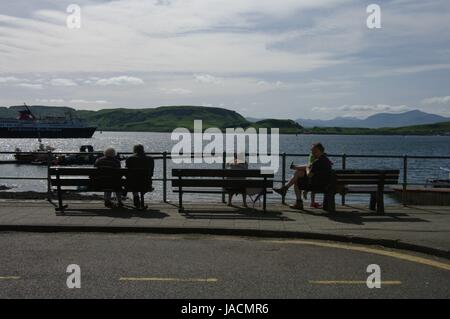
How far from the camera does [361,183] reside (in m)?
11.6

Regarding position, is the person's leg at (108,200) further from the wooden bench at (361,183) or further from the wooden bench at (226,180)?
the wooden bench at (361,183)

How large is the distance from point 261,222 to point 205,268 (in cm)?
307

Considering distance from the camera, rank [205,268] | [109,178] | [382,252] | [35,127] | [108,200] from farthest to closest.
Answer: [35,127]
[108,200]
[109,178]
[382,252]
[205,268]

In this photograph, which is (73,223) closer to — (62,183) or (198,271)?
(62,183)

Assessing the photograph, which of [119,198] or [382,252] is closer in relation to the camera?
[382,252]

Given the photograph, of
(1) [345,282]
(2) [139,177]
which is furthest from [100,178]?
(1) [345,282]

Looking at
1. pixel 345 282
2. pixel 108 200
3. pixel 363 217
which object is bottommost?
pixel 345 282

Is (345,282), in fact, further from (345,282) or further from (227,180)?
(227,180)

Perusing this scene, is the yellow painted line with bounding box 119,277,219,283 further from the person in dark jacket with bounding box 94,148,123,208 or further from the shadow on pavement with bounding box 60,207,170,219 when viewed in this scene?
the person in dark jacket with bounding box 94,148,123,208

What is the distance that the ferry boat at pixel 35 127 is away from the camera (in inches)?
5699

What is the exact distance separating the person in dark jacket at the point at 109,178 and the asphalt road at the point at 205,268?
93.1 inches
